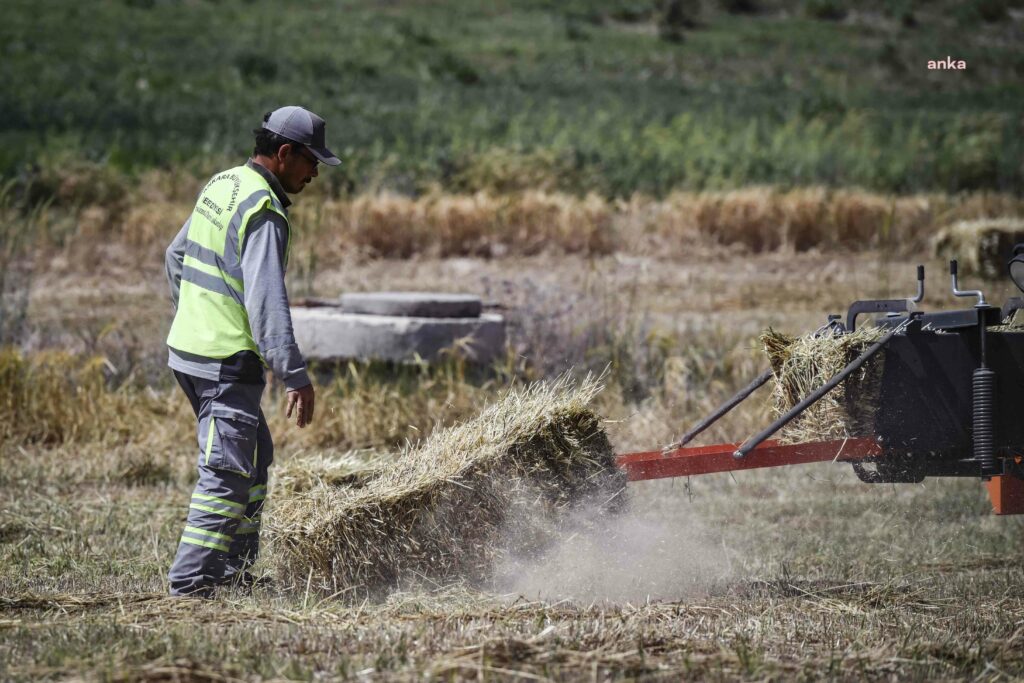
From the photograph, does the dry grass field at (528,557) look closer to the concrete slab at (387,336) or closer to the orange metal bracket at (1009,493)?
the concrete slab at (387,336)

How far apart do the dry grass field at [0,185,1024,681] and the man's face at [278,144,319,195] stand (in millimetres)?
1287

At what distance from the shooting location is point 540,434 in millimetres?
5703

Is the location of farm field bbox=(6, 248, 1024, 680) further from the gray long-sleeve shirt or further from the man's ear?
the man's ear

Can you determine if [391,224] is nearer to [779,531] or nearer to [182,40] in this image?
[779,531]

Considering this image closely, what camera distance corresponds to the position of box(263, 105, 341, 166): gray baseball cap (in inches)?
220

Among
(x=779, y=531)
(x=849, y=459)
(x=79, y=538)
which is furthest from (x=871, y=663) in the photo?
(x=79, y=538)

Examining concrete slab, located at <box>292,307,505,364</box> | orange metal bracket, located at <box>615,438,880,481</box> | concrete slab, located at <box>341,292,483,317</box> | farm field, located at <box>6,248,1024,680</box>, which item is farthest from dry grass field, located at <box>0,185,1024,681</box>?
concrete slab, located at <box>341,292,483,317</box>

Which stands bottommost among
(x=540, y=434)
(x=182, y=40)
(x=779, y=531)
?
(x=779, y=531)

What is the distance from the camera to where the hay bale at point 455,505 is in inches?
221

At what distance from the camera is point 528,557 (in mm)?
5789

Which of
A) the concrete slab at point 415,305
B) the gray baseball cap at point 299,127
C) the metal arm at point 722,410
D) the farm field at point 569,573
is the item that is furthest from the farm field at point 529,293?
the gray baseball cap at point 299,127

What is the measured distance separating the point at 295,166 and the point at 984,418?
3234mm

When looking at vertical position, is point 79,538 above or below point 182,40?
below

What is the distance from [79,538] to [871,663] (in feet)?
14.3
